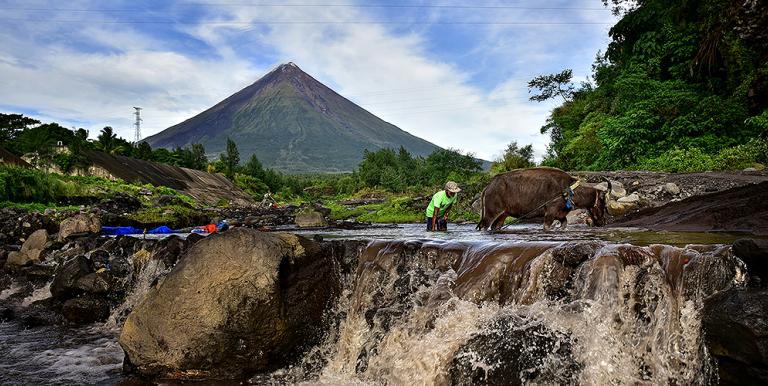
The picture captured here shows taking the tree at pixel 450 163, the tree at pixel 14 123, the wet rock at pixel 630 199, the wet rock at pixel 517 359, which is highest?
the tree at pixel 14 123

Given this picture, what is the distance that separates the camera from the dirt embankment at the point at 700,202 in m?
9.04

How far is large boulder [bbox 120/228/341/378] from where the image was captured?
6.44 metres

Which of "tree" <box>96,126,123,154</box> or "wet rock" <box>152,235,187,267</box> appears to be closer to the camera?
"wet rock" <box>152,235,187,267</box>

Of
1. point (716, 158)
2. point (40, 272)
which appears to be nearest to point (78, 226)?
point (40, 272)

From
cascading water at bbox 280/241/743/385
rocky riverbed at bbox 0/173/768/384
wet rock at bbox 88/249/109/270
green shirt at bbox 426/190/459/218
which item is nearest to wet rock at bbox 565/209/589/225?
green shirt at bbox 426/190/459/218

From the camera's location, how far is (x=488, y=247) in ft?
23.7

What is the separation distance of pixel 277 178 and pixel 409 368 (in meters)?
92.0

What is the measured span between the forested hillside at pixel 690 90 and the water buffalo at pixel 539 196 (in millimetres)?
11082

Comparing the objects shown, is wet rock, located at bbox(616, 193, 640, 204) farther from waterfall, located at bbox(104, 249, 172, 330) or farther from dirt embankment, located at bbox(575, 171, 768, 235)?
waterfall, located at bbox(104, 249, 172, 330)

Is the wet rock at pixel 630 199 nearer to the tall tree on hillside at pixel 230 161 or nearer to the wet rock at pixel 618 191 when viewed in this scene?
the wet rock at pixel 618 191

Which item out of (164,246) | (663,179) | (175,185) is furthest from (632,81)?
(175,185)

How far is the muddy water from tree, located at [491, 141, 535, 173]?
31.4 m

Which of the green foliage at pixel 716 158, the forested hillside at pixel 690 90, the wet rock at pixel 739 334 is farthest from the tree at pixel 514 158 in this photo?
the wet rock at pixel 739 334

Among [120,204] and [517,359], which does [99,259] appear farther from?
[120,204]
